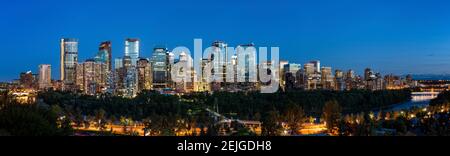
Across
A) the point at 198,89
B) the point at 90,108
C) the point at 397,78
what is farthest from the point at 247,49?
the point at 397,78

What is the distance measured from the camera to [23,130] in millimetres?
8141

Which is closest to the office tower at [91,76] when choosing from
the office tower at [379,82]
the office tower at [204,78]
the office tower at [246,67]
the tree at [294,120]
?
the office tower at [204,78]

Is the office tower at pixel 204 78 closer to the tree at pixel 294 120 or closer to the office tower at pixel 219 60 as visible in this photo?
the office tower at pixel 219 60

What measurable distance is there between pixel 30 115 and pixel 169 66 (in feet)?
→ 114

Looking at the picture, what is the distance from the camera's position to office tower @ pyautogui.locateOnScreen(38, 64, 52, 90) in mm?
38781

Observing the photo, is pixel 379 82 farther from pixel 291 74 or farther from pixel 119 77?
pixel 119 77

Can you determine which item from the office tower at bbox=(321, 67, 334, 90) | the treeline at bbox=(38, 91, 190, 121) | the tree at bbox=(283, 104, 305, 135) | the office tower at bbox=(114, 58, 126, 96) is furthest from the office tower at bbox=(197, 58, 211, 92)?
the tree at bbox=(283, 104, 305, 135)

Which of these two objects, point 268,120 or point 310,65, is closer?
point 268,120

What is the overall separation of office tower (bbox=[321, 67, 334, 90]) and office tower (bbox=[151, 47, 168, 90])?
11923 millimetres

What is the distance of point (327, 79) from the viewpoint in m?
40.2

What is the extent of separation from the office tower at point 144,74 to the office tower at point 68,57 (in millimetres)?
5347

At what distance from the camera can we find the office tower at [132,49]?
46.3m
